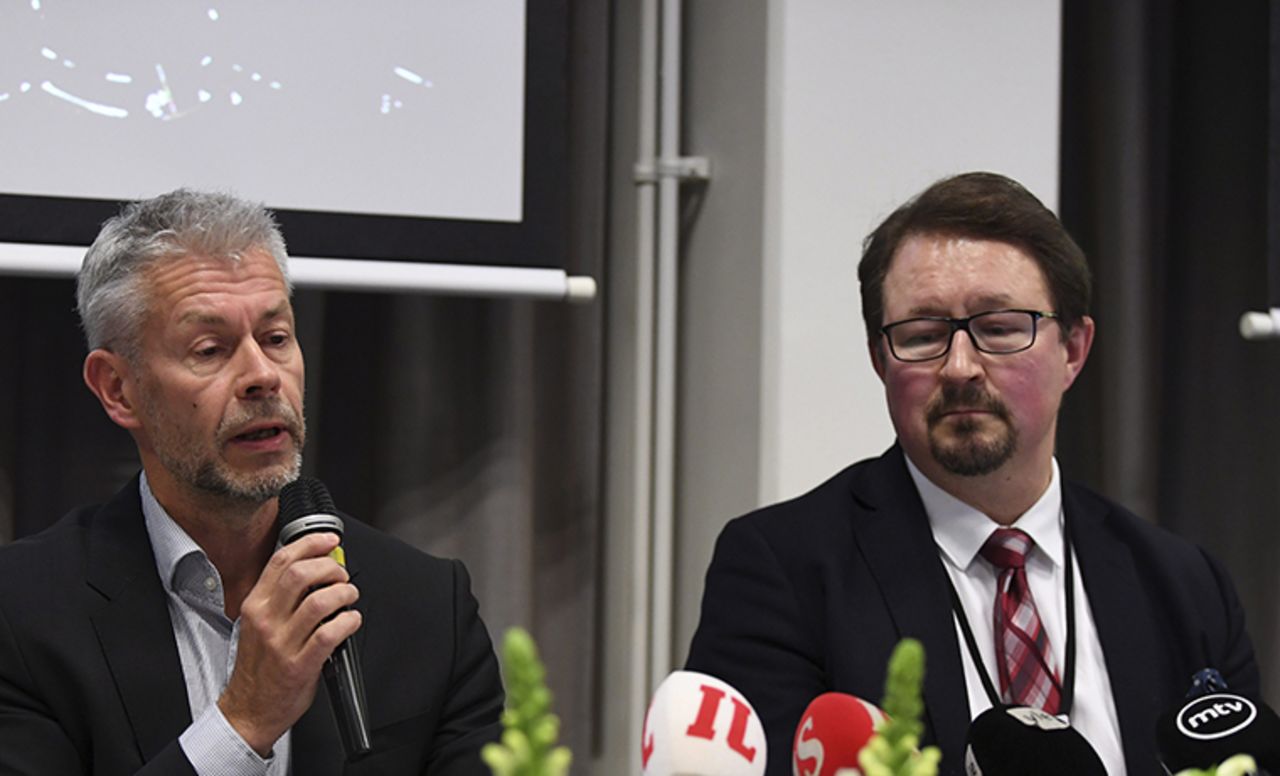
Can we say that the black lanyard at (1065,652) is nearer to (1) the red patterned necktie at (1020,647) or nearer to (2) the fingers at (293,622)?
(1) the red patterned necktie at (1020,647)

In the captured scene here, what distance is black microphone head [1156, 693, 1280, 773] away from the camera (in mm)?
1346

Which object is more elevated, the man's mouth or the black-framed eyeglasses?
the black-framed eyeglasses

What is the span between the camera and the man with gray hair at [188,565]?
1709 millimetres

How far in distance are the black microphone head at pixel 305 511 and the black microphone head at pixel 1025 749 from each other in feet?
2.14

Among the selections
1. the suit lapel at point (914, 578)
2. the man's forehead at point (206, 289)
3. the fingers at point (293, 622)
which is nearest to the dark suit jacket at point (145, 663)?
the fingers at point (293, 622)

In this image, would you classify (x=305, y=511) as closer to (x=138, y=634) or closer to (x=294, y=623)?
(x=294, y=623)

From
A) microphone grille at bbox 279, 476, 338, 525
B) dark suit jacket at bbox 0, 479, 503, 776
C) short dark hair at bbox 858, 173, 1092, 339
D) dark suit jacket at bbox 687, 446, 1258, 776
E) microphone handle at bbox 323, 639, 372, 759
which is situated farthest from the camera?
short dark hair at bbox 858, 173, 1092, 339

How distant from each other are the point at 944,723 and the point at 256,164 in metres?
1.42

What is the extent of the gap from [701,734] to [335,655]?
59 cm

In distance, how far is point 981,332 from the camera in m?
1.99

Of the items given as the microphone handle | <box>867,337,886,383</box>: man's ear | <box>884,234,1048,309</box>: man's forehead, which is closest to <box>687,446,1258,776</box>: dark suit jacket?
<box>867,337,886,383</box>: man's ear

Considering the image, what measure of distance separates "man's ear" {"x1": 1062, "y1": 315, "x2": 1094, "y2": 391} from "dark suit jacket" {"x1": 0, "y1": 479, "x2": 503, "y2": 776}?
2.81ft

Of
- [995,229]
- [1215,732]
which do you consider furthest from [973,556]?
[1215,732]

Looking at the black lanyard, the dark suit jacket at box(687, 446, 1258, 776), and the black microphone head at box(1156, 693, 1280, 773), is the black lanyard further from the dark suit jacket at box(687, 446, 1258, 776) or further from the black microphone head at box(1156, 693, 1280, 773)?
the black microphone head at box(1156, 693, 1280, 773)
